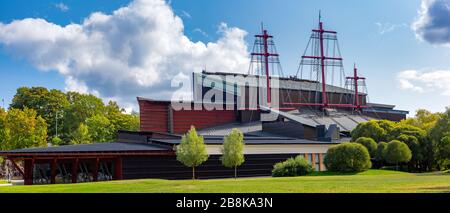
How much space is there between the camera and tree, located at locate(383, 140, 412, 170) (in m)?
47.3

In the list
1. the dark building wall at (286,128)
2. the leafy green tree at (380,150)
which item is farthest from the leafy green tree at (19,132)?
the leafy green tree at (380,150)

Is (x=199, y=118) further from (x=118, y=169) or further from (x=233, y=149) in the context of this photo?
(x=233, y=149)

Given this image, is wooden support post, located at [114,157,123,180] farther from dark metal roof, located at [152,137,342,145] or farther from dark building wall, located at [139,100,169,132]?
dark building wall, located at [139,100,169,132]

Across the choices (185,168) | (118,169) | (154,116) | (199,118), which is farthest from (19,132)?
(185,168)

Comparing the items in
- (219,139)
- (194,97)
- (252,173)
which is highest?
(194,97)

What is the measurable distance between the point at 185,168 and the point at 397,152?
19102 millimetres

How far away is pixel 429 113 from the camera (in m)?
76.0

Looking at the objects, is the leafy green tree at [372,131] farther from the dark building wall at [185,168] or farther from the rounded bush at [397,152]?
the dark building wall at [185,168]
